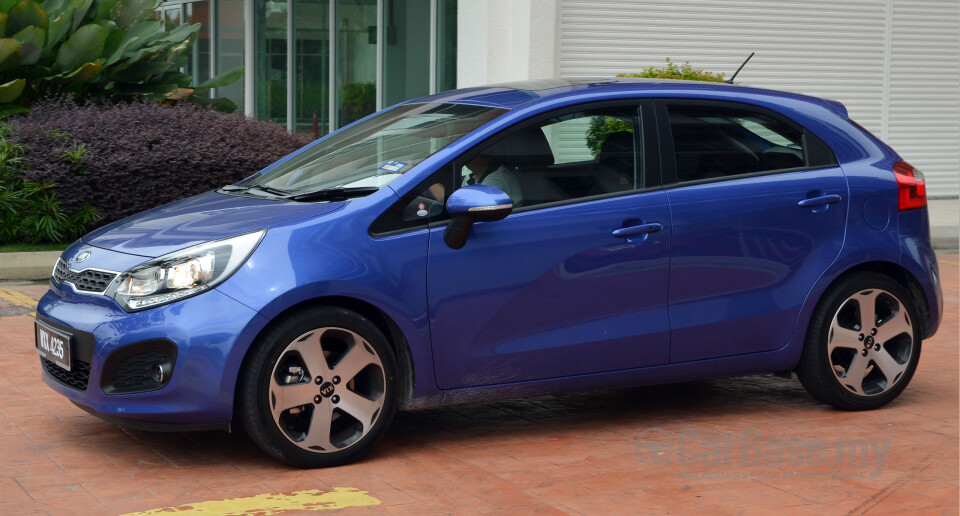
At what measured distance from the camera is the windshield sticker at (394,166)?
5248mm

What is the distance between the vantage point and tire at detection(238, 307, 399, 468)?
189 inches

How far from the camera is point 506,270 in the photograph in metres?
5.18

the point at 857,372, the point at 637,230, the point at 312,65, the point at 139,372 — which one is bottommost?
the point at 857,372

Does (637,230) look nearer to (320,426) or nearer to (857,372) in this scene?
(857,372)

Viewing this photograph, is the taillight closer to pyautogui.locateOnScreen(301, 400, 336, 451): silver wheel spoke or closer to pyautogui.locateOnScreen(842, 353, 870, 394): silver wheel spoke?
pyautogui.locateOnScreen(842, 353, 870, 394): silver wheel spoke

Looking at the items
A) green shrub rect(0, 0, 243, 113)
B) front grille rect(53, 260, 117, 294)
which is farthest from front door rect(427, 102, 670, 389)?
green shrub rect(0, 0, 243, 113)

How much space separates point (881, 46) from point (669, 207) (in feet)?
49.9

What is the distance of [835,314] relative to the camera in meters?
5.88

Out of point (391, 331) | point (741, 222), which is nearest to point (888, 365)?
point (741, 222)

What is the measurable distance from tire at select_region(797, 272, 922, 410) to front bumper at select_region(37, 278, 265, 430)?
2.72 m

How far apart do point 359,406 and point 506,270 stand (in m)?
0.83

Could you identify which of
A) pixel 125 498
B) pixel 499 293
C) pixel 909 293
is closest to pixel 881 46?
Answer: pixel 909 293

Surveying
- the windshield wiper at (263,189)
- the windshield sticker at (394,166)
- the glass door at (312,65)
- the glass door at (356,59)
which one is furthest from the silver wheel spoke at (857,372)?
the glass door at (312,65)

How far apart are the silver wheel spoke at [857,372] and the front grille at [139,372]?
3.20 meters
